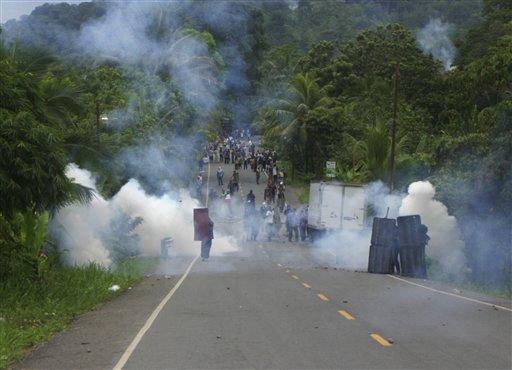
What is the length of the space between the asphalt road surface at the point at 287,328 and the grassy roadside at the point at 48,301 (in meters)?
0.35

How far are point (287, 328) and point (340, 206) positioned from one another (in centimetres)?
2776

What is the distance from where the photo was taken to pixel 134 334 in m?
12.2

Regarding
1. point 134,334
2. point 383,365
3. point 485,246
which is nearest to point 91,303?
point 134,334

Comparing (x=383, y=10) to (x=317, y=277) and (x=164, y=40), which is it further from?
(x=317, y=277)

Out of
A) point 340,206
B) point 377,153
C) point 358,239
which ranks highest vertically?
point 377,153

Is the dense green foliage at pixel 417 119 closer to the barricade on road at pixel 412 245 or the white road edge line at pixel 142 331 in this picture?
the barricade on road at pixel 412 245

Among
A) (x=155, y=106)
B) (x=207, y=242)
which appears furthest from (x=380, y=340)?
(x=155, y=106)

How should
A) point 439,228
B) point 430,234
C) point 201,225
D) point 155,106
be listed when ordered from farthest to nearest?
point 155,106 → point 201,225 → point 430,234 → point 439,228

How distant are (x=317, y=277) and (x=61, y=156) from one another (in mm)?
9807

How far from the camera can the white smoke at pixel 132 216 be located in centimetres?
2691

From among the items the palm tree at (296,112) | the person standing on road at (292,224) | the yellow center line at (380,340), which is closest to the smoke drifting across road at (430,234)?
the person standing on road at (292,224)

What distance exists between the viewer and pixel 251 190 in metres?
54.3

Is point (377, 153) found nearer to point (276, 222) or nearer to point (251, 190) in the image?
point (276, 222)

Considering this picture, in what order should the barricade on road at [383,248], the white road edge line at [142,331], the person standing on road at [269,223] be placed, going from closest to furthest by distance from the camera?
the white road edge line at [142,331] < the barricade on road at [383,248] < the person standing on road at [269,223]
